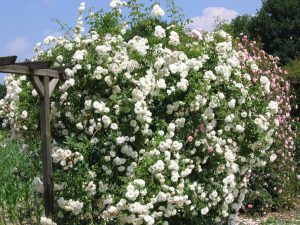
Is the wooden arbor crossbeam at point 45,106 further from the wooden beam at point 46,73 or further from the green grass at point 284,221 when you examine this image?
the green grass at point 284,221

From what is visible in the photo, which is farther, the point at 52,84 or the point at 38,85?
the point at 52,84

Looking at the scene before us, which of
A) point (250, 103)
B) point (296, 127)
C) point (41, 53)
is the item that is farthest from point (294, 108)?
point (41, 53)

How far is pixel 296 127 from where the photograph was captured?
9.14 metres

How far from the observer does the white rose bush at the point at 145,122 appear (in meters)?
4.46

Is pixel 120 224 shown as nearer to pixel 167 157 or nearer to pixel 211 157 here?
pixel 167 157

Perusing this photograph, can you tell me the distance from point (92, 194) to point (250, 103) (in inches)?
75.6

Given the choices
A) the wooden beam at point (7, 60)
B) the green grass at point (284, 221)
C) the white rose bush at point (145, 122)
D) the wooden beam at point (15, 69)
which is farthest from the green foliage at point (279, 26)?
the wooden beam at point (7, 60)

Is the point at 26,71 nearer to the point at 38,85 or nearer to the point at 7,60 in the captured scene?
the point at 38,85

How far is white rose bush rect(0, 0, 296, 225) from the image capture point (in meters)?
4.46

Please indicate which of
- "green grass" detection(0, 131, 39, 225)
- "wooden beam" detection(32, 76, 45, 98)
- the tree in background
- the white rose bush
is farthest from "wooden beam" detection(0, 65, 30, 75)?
the tree in background

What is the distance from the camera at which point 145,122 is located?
4.59 metres

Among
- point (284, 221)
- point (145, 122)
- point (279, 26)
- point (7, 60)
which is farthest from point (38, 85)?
point (279, 26)

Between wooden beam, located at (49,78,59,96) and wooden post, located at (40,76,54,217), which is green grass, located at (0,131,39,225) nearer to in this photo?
wooden post, located at (40,76,54,217)

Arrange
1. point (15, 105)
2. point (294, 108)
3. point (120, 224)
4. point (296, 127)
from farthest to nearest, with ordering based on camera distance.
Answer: point (294, 108), point (296, 127), point (15, 105), point (120, 224)
